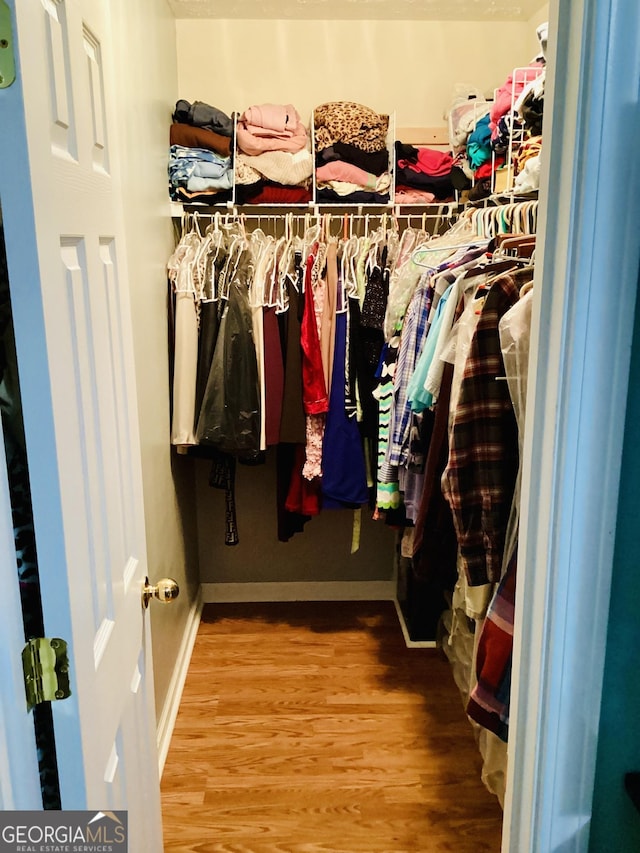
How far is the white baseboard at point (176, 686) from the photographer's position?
2.24 m

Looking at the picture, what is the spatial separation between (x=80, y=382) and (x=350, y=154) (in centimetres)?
204

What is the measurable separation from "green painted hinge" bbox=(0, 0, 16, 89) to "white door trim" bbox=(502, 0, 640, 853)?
2.05 feet

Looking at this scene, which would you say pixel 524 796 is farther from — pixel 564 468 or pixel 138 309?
pixel 138 309

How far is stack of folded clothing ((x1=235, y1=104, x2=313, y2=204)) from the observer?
2619 mm

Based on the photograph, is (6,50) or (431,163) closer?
(6,50)

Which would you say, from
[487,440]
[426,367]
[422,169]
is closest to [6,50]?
[487,440]

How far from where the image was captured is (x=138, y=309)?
2.04m

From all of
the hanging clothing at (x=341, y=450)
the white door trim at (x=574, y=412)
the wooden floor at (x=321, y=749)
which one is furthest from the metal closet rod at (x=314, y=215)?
the white door trim at (x=574, y=412)

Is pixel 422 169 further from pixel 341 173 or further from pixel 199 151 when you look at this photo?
pixel 199 151

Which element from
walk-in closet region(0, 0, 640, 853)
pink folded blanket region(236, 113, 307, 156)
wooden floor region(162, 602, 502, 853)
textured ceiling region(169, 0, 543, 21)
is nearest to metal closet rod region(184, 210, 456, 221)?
walk-in closet region(0, 0, 640, 853)

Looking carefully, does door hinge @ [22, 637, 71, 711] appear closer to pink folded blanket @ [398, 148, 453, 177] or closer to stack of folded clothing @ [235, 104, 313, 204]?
stack of folded clothing @ [235, 104, 313, 204]

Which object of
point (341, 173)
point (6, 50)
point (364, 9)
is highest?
point (364, 9)

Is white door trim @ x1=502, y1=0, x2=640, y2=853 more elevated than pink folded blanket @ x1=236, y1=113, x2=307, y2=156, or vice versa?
pink folded blanket @ x1=236, y1=113, x2=307, y2=156

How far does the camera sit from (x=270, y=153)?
8.64 ft
